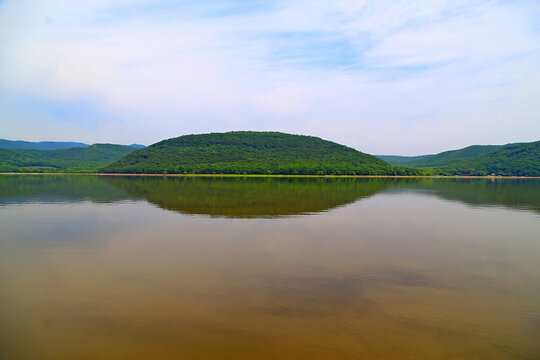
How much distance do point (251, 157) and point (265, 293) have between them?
135324mm

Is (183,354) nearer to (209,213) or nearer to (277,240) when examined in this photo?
(277,240)

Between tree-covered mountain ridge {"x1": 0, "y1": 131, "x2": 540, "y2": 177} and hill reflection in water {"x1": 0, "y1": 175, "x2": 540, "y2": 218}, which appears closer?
hill reflection in water {"x1": 0, "y1": 175, "x2": 540, "y2": 218}

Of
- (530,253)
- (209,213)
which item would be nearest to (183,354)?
(530,253)

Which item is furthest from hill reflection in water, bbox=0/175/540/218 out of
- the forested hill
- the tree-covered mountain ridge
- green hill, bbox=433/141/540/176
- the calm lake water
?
green hill, bbox=433/141/540/176

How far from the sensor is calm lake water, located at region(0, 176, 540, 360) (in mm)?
7711

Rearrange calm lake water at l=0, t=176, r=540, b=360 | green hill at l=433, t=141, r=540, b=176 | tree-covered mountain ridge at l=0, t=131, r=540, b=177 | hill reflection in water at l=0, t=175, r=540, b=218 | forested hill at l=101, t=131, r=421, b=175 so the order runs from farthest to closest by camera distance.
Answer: green hill at l=433, t=141, r=540, b=176, tree-covered mountain ridge at l=0, t=131, r=540, b=177, forested hill at l=101, t=131, r=421, b=175, hill reflection in water at l=0, t=175, r=540, b=218, calm lake water at l=0, t=176, r=540, b=360

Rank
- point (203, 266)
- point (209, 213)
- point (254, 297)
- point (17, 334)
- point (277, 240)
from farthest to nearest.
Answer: point (209, 213)
point (277, 240)
point (203, 266)
point (254, 297)
point (17, 334)

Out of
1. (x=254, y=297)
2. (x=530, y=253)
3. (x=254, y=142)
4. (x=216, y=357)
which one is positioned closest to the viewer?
(x=216, y=357)

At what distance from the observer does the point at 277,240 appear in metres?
17.9

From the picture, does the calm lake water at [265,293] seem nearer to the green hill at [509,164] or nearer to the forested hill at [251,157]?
the forested hill at [251,157]

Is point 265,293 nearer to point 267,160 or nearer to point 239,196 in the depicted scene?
point 239,196

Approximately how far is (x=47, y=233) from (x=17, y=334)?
13129mm

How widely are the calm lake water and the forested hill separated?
350 ft

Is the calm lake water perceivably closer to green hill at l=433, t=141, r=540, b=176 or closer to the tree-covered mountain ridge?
the tree-covered mountain ridge
